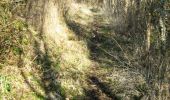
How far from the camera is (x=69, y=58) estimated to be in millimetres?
9992

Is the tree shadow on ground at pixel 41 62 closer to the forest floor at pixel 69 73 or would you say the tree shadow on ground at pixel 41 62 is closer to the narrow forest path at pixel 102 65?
the forest floor at pixel 69 73

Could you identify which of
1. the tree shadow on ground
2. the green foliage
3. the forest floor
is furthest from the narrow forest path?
the green foliage

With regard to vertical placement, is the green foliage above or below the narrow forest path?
above

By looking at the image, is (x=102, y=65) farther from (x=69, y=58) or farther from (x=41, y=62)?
(x=41, y=62)

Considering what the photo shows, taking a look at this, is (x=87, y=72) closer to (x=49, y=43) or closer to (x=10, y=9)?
(x=49, y=43)

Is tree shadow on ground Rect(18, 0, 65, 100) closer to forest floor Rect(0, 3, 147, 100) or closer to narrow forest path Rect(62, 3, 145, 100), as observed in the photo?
forest floor Rect(0, 3, 147, 100)

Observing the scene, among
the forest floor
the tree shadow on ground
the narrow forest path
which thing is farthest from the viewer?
the narrow forest path

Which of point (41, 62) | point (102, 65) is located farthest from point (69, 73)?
point (102, 65)

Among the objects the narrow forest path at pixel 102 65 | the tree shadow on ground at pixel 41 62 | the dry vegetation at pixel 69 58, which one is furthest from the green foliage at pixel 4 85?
the narrow forest path at pixel 102 65

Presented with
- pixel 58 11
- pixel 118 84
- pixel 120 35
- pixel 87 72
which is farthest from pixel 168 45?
pixel 120 35

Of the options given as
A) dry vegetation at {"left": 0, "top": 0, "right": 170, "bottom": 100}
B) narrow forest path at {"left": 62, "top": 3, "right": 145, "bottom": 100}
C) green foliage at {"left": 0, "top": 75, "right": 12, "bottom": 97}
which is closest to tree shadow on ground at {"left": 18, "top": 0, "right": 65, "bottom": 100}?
dry vegetation at {"left": 0, "top": 0, "right": 170, "bottom": 100}

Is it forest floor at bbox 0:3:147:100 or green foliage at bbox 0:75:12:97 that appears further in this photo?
forest floor at bbox 0:3:147:100

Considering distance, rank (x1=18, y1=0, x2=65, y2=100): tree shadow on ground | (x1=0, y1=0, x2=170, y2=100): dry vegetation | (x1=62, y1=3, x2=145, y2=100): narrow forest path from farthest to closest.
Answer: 1. (x1=62, y1=3, x2=145, y2=100): narrow forest path
2. (x1=18, y1=0, x2=65, y2=100): tree shadow on ground
3. (x1=0, y1=0, x2=170, y2=100): dry vegetation

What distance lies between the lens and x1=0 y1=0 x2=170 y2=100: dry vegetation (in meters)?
7.41
